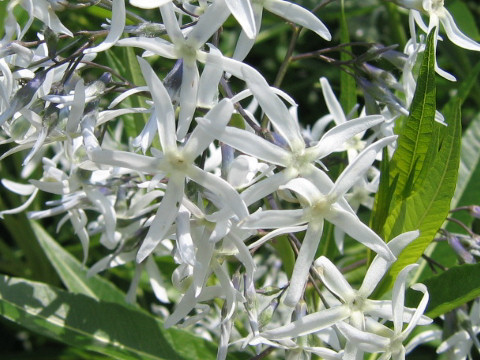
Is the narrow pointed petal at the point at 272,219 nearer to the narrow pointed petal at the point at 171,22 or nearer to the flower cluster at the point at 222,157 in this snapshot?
the flower cluster at the point at 222,157

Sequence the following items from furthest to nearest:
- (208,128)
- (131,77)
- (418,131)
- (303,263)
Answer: (131,77) < (418,131) < (303,263) < (208,128)

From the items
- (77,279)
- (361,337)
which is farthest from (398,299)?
(77,279)

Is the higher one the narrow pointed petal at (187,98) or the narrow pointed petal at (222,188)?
the narrow pointed petal at (187,98)

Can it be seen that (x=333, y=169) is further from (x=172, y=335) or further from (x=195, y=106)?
(x=195, y=106)

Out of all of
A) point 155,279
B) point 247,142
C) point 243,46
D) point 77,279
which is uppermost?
point 243,46

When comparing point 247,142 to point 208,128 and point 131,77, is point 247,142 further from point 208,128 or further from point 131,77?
point 131,77

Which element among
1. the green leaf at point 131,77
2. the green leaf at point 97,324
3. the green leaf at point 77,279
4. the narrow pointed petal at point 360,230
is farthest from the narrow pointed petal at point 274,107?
the green leaf at point 77,279

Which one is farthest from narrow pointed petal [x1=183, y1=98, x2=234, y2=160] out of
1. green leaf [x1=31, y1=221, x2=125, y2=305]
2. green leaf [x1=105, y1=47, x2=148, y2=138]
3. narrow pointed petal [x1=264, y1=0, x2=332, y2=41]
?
green leaf [x1=31, y1=221, x2=125, y2=305]
